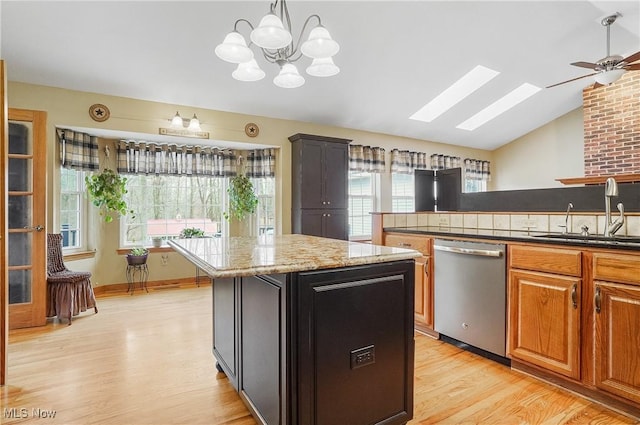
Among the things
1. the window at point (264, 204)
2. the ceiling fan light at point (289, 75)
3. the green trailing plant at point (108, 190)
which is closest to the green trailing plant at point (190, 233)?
the green trailing plant at point (108, 190)

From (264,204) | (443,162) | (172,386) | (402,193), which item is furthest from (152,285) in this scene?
(443,162)

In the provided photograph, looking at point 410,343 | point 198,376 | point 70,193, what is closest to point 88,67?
point 70,193

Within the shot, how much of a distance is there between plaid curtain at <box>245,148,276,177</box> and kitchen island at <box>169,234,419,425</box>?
11.7 ft

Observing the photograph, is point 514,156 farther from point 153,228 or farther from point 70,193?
point 70,193

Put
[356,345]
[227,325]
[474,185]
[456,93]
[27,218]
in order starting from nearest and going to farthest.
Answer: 1. [356,345]
2. [227,325]
3. [27,218]
4. [456,93]
5. [474,185]

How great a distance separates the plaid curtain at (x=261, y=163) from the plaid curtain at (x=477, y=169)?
4431mm

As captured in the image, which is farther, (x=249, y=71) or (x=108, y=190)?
(x=108, y=190)

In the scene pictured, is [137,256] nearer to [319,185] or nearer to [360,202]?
[319,185]

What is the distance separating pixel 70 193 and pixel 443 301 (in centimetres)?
466

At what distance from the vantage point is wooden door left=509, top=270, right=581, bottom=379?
2020 mm

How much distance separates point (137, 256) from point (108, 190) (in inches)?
36.7

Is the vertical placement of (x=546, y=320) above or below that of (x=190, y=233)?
below

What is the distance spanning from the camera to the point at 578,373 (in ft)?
6.57

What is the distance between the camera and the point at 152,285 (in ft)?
16.4
